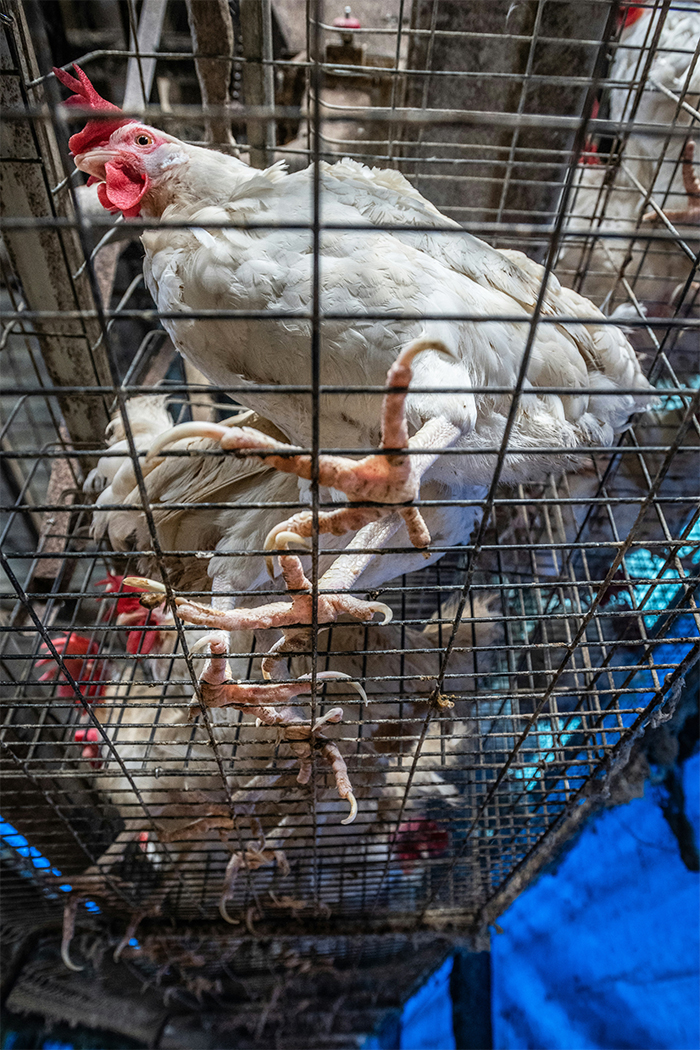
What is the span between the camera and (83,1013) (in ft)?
6.13

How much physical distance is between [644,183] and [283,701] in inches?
64.8

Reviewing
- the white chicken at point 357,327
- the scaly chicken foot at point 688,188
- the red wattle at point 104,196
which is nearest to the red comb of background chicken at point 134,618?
the white chicken at point 357,327

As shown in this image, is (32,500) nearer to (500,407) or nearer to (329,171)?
(329,171)

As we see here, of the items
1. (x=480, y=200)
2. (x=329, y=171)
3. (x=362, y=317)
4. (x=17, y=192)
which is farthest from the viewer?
(x=480, y=200)

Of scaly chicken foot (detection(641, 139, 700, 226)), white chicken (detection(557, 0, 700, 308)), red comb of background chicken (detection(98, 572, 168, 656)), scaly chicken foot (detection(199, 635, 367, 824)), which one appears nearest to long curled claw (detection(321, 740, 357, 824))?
scaly chicken foot (detection(199, 635, 367, 824))

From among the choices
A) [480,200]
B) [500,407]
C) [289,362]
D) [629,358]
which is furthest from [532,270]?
[480,200]

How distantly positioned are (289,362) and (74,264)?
796mm

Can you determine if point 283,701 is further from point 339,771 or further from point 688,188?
point 688,188

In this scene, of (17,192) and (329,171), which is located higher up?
(329,171)

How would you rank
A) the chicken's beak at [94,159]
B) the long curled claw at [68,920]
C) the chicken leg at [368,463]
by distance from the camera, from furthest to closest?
the long curled claw at [68,920]
the chicken's beak at [94,159]
the chicken leg at [368,463]

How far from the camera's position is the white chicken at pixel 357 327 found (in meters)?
0.89

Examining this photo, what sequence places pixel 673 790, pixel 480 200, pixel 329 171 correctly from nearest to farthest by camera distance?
pixel 329 171 < pixel 673 790 < pixel 480 200

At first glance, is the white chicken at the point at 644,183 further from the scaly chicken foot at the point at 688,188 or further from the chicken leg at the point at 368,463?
the chicken leg at the point at 368,463

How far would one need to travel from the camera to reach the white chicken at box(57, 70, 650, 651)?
2.93 feet
